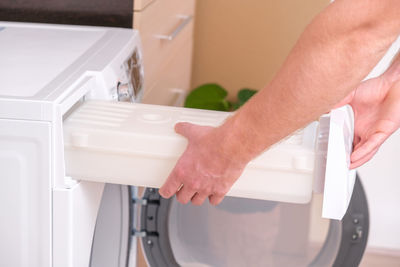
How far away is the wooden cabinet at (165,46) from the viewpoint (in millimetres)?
1440

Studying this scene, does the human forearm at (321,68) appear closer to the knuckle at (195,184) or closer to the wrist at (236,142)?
the wrist at (236,142)

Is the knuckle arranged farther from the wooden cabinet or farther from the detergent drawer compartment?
the wooden cabinet

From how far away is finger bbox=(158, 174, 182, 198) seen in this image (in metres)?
0.94

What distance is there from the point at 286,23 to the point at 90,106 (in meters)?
1.35

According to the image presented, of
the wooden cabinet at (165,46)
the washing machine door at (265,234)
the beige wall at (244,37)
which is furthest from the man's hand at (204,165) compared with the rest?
the beige wall at (244,37)

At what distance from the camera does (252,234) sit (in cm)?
141

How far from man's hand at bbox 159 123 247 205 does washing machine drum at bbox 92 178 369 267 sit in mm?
361

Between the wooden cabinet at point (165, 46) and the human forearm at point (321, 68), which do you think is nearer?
the human forearm at point (321, 68)

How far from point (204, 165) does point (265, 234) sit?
536 millimetres

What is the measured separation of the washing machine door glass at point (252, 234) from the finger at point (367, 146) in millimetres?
370

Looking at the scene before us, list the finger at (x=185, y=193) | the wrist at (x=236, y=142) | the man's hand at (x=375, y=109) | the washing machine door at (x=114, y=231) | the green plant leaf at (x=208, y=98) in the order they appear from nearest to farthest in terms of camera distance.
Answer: the wrist at (x=236, y=142)
the finger at (x=185, y=193)
the man's hand at (x=375, y=109)
the washing machine door at (x=114, y=231)
the green plant leaf at (x=208, y=98)

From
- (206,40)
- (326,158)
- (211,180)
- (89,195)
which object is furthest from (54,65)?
(206,40)

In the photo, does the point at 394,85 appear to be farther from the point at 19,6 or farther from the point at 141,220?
the point at 19,6

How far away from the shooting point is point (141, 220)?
1271mm
